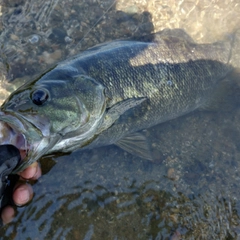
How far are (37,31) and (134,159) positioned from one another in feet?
8.06

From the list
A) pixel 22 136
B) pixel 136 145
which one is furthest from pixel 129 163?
pixel 22 136

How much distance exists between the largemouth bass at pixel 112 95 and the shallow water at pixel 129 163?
1.03ft

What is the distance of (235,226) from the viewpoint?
3.21 meters

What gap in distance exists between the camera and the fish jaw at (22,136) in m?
2.19

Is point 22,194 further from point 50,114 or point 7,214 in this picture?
point 50,114

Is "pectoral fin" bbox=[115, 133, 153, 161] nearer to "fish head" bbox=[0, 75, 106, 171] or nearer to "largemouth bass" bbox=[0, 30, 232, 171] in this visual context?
"largemouth bass" bbox=[0, 30, 232, 171]

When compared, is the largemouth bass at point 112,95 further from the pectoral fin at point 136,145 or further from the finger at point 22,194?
the finger at point 22,194

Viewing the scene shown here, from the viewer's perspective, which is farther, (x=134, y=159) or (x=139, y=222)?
(x=134, y=159)

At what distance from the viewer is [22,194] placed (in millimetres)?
2898

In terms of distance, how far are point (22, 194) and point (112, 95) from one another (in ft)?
4.59

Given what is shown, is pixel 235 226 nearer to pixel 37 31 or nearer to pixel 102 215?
pixel 102 215


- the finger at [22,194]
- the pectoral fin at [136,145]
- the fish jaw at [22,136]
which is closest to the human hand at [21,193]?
the finger at [22,194]

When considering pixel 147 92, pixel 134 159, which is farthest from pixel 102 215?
pixel 147 92

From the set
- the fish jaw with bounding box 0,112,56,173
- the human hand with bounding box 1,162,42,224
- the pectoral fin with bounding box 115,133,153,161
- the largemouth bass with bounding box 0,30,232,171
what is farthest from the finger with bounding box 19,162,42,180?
the pectoral fin with bounding box 115,133,153,161
